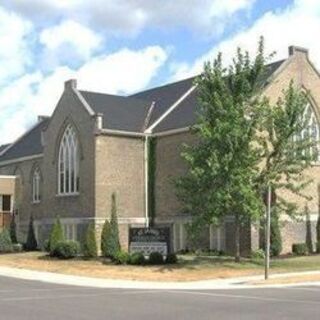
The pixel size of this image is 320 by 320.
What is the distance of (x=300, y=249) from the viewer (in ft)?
121

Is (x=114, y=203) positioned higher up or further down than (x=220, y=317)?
higher up

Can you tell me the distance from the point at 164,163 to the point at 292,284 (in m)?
18.1

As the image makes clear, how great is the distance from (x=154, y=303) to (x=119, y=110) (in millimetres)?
27390

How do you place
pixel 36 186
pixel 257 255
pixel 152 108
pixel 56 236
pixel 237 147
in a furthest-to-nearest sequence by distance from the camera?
pixel 36 186 < pixel 152 108 < pixel 56 236 < pixel 257 255 < pixel 237 147

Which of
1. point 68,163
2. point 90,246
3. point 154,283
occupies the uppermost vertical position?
point 68,163

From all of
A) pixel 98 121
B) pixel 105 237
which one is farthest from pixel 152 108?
pixel 105 237

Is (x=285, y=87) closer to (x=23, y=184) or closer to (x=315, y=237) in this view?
(x=315, y=237)

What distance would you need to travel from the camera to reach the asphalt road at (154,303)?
15406 millimetres

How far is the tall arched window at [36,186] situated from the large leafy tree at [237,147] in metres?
20.1

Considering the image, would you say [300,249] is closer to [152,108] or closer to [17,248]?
[152,108]

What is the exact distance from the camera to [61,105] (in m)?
45.3

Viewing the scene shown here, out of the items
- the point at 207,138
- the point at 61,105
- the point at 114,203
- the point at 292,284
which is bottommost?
the point at 292,284

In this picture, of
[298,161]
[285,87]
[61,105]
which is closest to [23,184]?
[61,105]

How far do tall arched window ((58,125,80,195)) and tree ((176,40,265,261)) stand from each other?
1206cm
